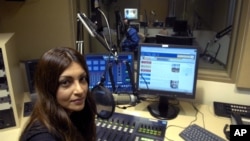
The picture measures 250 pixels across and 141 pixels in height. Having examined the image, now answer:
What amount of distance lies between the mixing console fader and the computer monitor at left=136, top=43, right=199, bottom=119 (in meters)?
0.16

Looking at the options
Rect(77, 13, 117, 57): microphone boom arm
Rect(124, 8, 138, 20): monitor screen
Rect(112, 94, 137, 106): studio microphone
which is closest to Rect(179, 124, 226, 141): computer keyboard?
Rect(112, 94, 137, 106): studio microphone

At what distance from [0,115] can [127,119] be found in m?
0.73

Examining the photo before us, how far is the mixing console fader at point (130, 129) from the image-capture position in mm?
1158

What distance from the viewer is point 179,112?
4.92 feet

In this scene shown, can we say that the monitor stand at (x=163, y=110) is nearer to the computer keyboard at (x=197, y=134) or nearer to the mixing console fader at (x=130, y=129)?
the mixing console fader at (x=130, y=129)

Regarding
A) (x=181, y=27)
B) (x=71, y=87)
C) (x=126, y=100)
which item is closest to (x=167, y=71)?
(x=126, y=100)

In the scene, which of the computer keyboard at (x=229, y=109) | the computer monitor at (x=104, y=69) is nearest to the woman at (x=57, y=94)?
the computer monitor at (x=104, y=69)

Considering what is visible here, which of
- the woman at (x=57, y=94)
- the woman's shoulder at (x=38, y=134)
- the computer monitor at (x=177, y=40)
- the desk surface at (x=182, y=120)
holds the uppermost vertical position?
the computer monitor at (x=177, y=40)

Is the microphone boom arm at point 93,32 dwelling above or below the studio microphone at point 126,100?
above

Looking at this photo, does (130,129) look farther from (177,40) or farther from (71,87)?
(177,40)

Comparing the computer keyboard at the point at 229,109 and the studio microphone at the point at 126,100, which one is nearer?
the computer keyboard at the point at 229,109

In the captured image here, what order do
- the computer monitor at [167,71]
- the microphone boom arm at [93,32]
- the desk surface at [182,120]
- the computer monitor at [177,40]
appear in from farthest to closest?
1. the computer monitor at [177,40]
2. the computer monitor at [167,71]
3. the desk surface at [182,120]
4. the microphone boom arm at [93,32]

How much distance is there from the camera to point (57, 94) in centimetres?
82

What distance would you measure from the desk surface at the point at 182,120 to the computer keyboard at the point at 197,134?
4 centimetres
